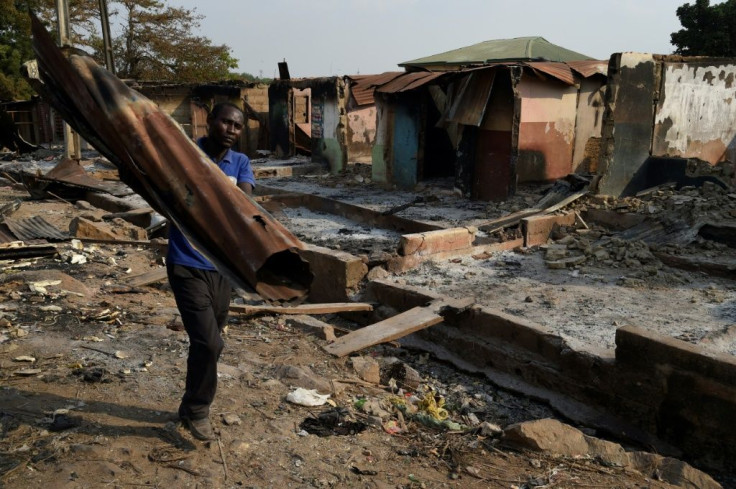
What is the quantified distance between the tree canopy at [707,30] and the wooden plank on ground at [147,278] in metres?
20.3

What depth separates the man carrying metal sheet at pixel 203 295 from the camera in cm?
305

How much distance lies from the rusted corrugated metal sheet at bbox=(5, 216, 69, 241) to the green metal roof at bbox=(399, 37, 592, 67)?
1378 cm

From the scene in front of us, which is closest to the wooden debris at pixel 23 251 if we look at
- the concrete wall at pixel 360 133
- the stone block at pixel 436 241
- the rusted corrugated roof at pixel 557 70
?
the stone block at pixel 436 241

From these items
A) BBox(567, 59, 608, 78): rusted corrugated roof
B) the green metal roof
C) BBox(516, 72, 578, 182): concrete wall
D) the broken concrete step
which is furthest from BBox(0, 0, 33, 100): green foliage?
the broken concrete step

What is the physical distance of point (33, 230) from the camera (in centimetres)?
793

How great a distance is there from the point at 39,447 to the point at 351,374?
230cm

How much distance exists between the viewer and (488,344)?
5852 millimetres

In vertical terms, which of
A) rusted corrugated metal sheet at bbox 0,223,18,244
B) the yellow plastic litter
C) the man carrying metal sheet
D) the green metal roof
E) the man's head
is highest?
the green metal roof

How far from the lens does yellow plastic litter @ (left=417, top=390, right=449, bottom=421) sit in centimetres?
444

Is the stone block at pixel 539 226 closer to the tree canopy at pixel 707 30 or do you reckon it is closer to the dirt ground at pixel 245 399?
the dirt ground at pixel 245 399

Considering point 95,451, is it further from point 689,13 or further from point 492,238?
point 689,13

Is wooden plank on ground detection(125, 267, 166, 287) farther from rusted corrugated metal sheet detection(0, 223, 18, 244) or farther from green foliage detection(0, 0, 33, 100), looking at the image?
green foliage detection(0, 0, 33, 100)

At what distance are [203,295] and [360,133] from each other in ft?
54.0

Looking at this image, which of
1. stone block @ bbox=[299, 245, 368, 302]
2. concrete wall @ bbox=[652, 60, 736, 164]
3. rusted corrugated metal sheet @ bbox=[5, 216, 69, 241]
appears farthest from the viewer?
concrete wall @ bbox=[652, 60, 736, 164]
